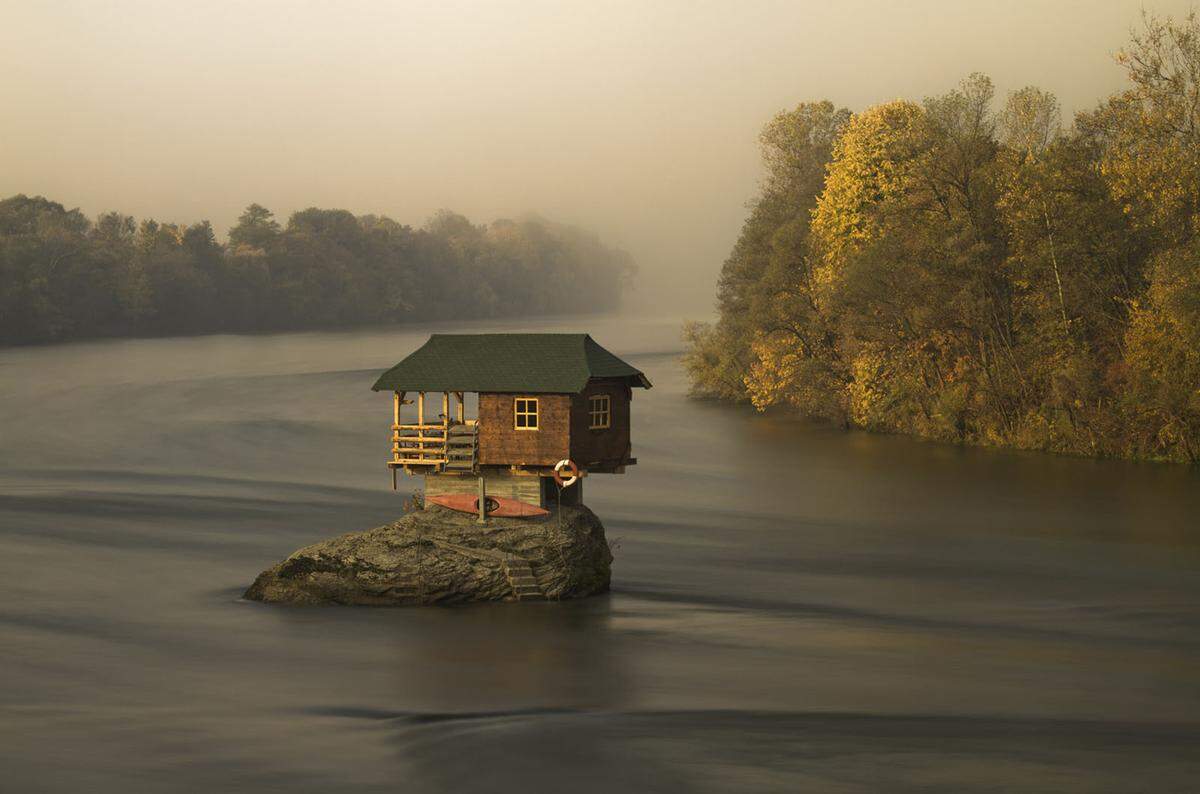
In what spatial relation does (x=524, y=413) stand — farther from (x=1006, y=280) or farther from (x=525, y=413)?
(x=1006, y=280)

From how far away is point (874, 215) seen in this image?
80.3 metres

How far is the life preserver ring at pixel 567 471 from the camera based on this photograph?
127 feet

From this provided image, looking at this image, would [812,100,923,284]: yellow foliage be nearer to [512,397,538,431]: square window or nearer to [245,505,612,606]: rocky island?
[512,397,538,431]: square window

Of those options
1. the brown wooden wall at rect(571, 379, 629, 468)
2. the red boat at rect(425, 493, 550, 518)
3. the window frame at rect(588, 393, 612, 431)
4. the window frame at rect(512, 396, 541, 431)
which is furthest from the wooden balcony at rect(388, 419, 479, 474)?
the window frame at rect(588, 393, 612, 431)

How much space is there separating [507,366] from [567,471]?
11.3ft

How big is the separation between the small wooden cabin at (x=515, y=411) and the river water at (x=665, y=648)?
3858mm

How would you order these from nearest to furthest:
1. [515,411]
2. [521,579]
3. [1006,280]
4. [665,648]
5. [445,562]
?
1. [665,648]
2. [445,562]
3. [521,579]
4. [515,411]
5. [1006,280]

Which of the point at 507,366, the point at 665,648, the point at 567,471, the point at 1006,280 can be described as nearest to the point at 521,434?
the point at 567,471

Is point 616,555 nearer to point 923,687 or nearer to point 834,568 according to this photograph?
point 834,568

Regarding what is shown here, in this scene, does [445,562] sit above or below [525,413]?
below

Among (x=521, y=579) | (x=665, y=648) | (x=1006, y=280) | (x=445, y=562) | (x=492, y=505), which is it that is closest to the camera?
(x=665, y=648)

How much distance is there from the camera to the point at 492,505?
39.6 metres

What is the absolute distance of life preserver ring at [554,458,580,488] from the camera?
38562 millimetres

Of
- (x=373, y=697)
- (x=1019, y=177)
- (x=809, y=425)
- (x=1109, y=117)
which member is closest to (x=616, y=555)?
(x=373, y=697)
